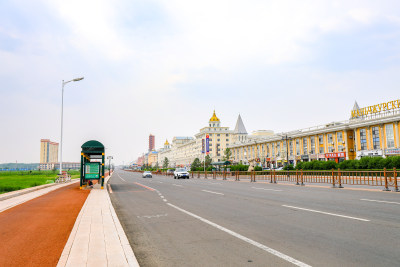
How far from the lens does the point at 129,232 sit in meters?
7.34

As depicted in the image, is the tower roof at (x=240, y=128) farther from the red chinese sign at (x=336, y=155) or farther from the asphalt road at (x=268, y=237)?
the asphalt road at (x=268, y=237)

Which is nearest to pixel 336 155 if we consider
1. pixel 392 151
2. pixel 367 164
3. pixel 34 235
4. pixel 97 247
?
pixel 392 151

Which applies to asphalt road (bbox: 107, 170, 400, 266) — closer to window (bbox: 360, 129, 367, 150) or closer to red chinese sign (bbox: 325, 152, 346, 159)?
window (bbox: 360, 129, 367, 150)

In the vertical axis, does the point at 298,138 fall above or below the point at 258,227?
above

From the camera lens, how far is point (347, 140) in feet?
202

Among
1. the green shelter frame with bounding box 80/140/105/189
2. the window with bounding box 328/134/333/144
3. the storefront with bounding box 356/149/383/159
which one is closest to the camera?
the green shelter frame with bounding box 80/140/105/189

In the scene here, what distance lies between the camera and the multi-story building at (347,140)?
52438mm

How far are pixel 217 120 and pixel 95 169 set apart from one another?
14339cm

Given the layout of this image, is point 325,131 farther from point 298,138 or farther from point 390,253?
point 390,253

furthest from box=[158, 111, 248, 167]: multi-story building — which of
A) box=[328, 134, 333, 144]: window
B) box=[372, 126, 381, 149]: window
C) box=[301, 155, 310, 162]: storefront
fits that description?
box=[372, 126, 381, 149]: window

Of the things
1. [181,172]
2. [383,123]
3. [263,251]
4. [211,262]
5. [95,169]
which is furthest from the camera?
[383,123]

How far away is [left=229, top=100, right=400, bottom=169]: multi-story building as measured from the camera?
52.4 metres

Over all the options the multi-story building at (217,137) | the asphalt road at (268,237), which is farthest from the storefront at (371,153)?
the multi-story building at (217,137)

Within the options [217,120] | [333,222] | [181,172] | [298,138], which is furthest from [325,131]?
[217,120]
